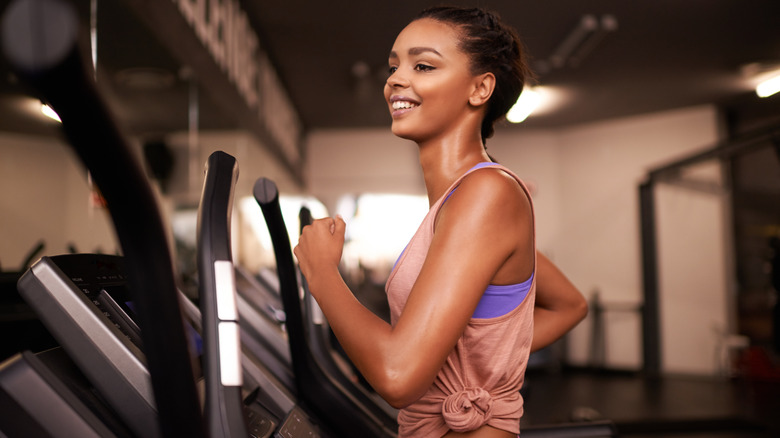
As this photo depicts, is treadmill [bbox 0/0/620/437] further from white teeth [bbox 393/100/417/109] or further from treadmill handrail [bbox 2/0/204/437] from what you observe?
white teeth [bbox 393/100/417/109]

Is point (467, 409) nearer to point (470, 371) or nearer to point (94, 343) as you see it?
point (470, 371)

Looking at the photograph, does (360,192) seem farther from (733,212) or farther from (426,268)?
(426,268)

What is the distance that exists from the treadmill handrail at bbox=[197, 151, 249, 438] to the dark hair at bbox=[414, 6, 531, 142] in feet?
1.54

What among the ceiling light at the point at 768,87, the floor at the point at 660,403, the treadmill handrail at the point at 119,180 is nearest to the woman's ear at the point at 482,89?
the treadmill handrail at the point at 119,180

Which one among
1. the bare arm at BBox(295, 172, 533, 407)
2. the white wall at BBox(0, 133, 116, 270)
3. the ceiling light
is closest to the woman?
the bare arm at BBox(295, 172, 533, 407)

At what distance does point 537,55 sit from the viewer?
5.18 meters

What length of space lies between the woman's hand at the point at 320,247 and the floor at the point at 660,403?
2.93 metres

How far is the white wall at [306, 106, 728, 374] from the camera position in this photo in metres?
7.04

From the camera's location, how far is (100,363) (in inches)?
29.8

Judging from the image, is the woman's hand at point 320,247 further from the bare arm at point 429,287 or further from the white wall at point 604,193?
the white wall at point 604,193

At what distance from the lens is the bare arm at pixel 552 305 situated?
1.18 meters

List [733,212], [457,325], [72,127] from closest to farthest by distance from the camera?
[72,127]
[457,325]
[733,212]

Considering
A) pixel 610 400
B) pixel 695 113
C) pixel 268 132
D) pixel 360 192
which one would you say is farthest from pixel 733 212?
pixel 268 132

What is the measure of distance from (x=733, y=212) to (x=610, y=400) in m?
2.85
